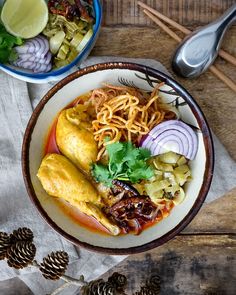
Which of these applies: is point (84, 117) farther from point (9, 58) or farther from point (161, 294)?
point (161, 294)

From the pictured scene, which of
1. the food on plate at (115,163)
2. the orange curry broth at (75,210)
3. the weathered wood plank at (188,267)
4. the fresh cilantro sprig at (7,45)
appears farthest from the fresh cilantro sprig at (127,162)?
the fresh cilantro sprig at (7,45)

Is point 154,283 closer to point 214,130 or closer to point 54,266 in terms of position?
point 54,266

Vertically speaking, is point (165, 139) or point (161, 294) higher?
point (165, 139)

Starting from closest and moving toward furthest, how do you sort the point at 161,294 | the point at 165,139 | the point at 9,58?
the point at 165,139 → the point at 9,58 → the point at 161,294

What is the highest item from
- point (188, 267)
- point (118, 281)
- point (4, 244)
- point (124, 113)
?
point (124, 113)

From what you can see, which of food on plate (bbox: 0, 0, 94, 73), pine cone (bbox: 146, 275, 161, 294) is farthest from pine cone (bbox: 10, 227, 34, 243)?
food on plate (bbox: 0, 0, 94, 73)

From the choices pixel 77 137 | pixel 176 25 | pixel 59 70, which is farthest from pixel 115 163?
pixel 176 25

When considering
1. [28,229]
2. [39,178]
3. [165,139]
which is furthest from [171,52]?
[28,229]

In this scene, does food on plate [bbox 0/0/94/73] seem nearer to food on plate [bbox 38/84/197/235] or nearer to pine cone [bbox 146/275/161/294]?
food on plate [bbox 38/84/197/235]
